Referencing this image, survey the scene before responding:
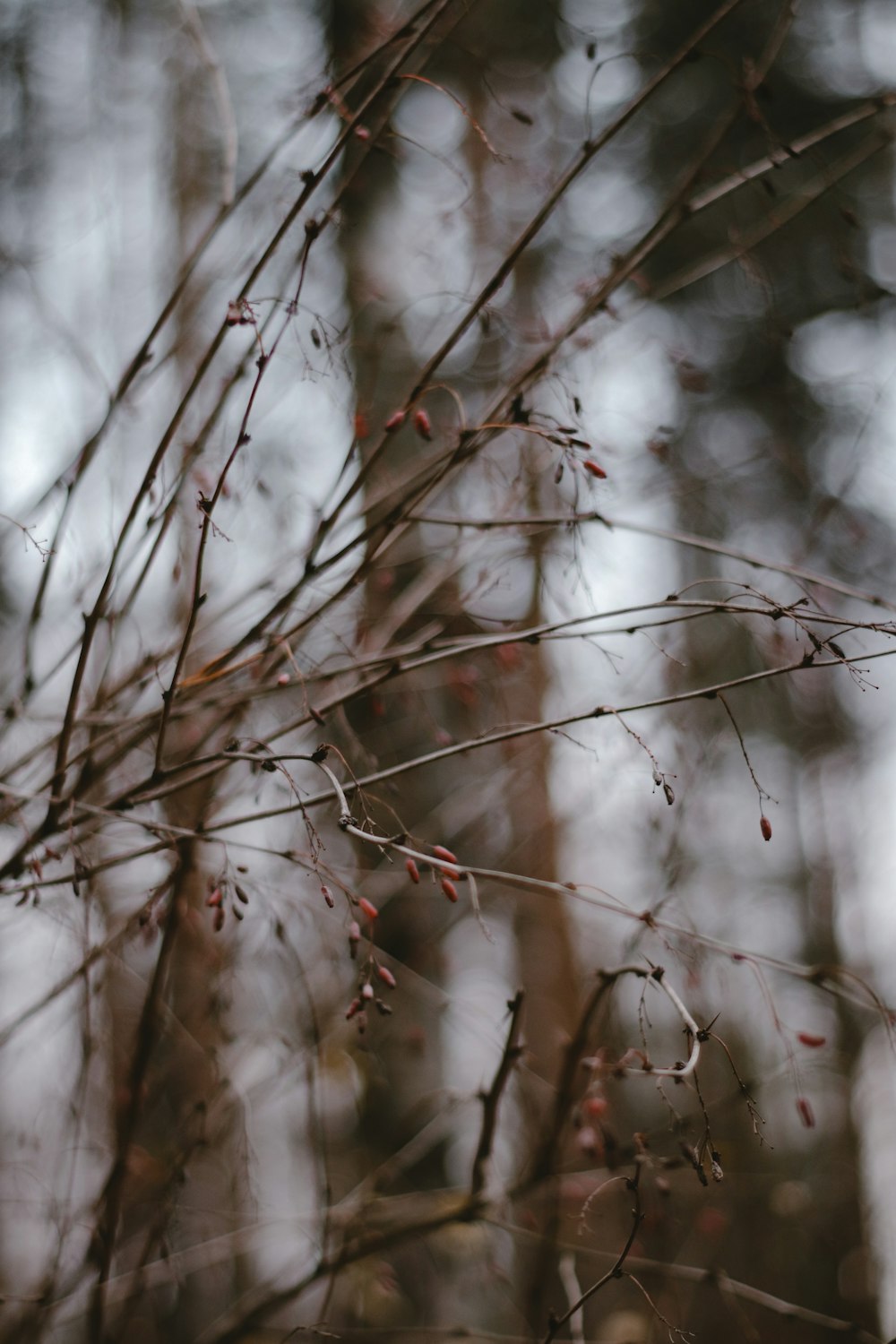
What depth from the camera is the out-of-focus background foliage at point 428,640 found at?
160cm

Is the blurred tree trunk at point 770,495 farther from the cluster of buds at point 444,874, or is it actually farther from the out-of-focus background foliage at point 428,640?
the cluster of buds at point 444,874

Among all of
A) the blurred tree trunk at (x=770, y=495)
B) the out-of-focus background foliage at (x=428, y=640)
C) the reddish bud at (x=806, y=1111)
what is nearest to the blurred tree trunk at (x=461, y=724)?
the out-of-focus background foliage at (x=428, y=640)

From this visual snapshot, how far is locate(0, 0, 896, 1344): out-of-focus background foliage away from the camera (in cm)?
160

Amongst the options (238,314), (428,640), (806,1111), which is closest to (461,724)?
(428,640)

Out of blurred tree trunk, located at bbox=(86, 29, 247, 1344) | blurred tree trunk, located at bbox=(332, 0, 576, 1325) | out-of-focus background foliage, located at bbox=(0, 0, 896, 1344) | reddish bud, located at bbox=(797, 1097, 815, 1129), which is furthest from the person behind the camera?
blurred tree trunk, located at bbox=(332, 0, 576, 1325)

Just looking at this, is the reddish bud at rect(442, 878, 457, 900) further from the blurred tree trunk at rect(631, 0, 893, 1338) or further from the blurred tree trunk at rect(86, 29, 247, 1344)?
the blurred tree trunk at rect(631, 0, 893, 1338)

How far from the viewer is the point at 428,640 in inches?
72.1

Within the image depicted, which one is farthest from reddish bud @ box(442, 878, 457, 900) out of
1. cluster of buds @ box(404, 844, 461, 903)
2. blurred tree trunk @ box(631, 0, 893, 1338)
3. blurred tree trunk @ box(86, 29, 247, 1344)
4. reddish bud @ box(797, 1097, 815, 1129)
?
blurred tree trunk @ box(631, 0, 893, 1338)

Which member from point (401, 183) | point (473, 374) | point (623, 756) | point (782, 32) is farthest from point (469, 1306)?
point (401, 183)

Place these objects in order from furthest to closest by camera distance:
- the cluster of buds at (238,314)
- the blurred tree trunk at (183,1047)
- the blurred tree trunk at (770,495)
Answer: the blurred tree trunk at (770,495) < the blurred tree trunk at (183,1047) < the cluster of buds at (238,314)

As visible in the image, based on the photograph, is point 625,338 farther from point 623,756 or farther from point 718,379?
point 718,379

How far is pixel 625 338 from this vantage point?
2.46 metres

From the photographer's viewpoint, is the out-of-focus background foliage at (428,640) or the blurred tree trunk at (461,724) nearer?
the out-of-focus background foliage at (428,640)

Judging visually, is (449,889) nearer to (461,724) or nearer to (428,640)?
(428,640)
